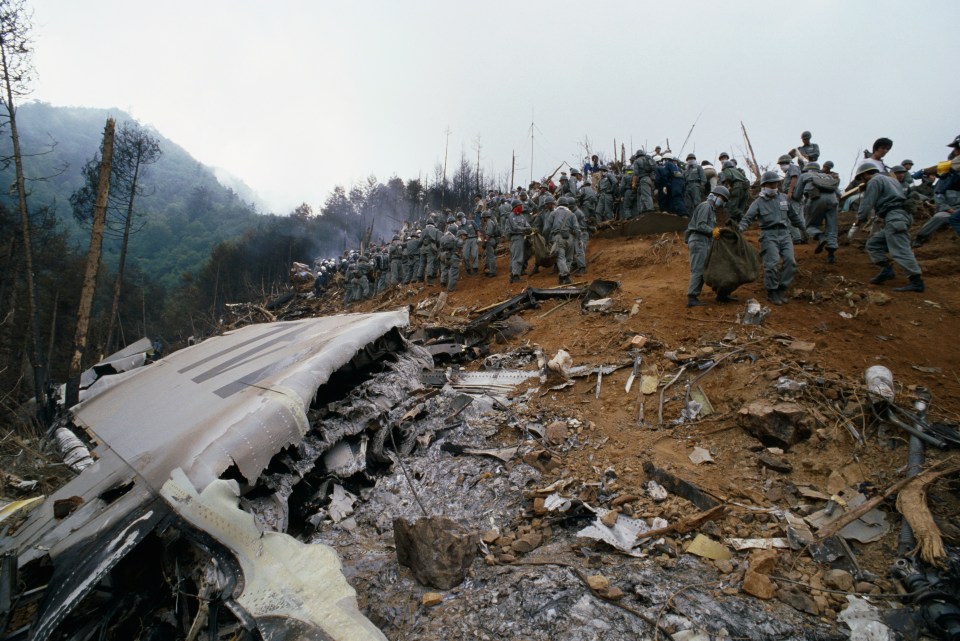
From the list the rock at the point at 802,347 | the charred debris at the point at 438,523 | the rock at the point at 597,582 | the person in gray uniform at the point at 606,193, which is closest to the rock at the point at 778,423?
the charred debris at the point at 438,523

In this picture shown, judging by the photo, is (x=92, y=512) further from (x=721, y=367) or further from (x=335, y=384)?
(x=721, y=367)

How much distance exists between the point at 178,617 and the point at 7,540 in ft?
5.03

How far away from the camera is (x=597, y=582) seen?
2.29m

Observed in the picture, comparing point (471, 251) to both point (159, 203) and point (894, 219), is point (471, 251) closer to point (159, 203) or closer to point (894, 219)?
point (894, 219)

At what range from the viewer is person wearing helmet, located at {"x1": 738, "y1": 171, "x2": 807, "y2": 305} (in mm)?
5645

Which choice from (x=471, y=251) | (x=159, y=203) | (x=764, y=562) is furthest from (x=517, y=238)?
(x=159, y=203)

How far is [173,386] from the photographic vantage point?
460 cm

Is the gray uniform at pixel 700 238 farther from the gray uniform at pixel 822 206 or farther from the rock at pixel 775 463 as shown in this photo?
the rock at pixel 775 463

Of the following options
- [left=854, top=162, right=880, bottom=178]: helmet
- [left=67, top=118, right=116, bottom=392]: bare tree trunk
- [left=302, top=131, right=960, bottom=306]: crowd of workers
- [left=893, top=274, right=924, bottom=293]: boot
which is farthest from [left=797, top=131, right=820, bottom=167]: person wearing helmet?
[left=67, top=118, right=116, bottom=392]: bare tree trunk

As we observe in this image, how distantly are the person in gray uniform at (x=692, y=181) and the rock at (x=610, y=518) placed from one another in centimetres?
1064

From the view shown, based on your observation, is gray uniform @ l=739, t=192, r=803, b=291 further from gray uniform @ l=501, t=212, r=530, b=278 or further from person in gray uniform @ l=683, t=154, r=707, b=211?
person in gray uniform @ l=683, t=154, r=707, b=211

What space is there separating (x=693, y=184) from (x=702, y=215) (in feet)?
19.8

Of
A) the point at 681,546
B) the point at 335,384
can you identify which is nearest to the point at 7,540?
the point at 335,384

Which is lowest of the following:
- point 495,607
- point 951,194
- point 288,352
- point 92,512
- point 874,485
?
point 495,607
